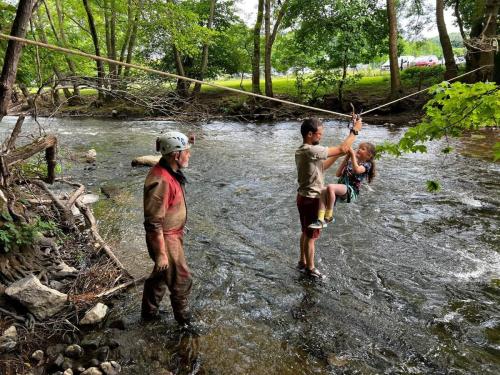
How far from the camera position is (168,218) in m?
4.19

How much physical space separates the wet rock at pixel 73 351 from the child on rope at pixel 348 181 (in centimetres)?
324

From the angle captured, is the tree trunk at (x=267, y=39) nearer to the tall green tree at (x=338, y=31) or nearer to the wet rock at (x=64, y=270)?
the tall green tree at (x=338, y=31)

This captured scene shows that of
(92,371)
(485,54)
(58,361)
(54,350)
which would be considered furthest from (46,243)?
(485,54)

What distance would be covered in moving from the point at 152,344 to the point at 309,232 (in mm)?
2588

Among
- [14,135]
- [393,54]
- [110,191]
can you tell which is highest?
[393,54]

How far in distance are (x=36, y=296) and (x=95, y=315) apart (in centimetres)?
69

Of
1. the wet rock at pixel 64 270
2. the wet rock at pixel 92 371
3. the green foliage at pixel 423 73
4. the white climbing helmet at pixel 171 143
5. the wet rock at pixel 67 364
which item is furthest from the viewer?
the green foliage at pixel 423 73

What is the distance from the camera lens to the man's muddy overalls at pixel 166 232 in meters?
3.97

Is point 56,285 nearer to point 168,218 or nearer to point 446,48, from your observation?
point 168,218

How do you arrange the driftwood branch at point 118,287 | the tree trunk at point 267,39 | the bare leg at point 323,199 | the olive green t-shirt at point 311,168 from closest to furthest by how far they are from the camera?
the driftwood branch at point 118,287
the olive green t-shirt at point 311,168
the bare leg at point 323,199
the tree trunk at point 267,39

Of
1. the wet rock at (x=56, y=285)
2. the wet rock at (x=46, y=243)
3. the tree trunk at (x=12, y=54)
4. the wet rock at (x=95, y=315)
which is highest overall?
the tree trunk at (x=12, y=54)

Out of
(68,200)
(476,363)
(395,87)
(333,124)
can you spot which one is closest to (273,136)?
(333,124)

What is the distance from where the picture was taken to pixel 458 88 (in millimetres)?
4852

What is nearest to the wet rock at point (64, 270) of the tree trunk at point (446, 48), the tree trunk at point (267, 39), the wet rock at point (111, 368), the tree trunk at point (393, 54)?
the wet rock at point (111, 368)
